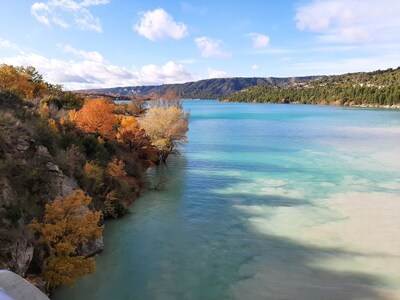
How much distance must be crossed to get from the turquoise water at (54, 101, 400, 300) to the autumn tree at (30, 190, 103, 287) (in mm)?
1394

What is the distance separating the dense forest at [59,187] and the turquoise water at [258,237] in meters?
1.42

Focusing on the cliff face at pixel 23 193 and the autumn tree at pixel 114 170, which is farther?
the autumn tree at pixel 114 170

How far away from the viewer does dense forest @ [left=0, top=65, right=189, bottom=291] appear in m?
12.5

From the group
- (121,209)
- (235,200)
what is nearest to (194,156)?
(235,200)

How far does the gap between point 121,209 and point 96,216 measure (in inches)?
311

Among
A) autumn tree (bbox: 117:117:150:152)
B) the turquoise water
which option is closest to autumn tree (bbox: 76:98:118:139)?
autumn tree (bbox: 117:117:150:152)

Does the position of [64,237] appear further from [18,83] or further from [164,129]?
[18,83]

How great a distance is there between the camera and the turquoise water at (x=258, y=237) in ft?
46.3

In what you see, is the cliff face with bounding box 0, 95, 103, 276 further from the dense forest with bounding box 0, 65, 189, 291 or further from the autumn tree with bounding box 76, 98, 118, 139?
the autumn tree with bounding box 76, 98, 118, 139

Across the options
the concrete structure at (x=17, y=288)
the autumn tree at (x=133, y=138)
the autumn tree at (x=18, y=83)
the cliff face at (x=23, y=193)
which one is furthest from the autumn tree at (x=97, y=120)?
the concrete structure at (x=17, y=288)

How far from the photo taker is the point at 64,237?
1309 centimetres

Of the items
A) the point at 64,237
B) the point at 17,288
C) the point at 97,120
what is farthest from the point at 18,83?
the point at 17,288

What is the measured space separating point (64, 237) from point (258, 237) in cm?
988

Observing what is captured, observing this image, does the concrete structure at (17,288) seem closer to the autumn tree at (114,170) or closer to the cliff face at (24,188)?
the cliff face at (24,188)
